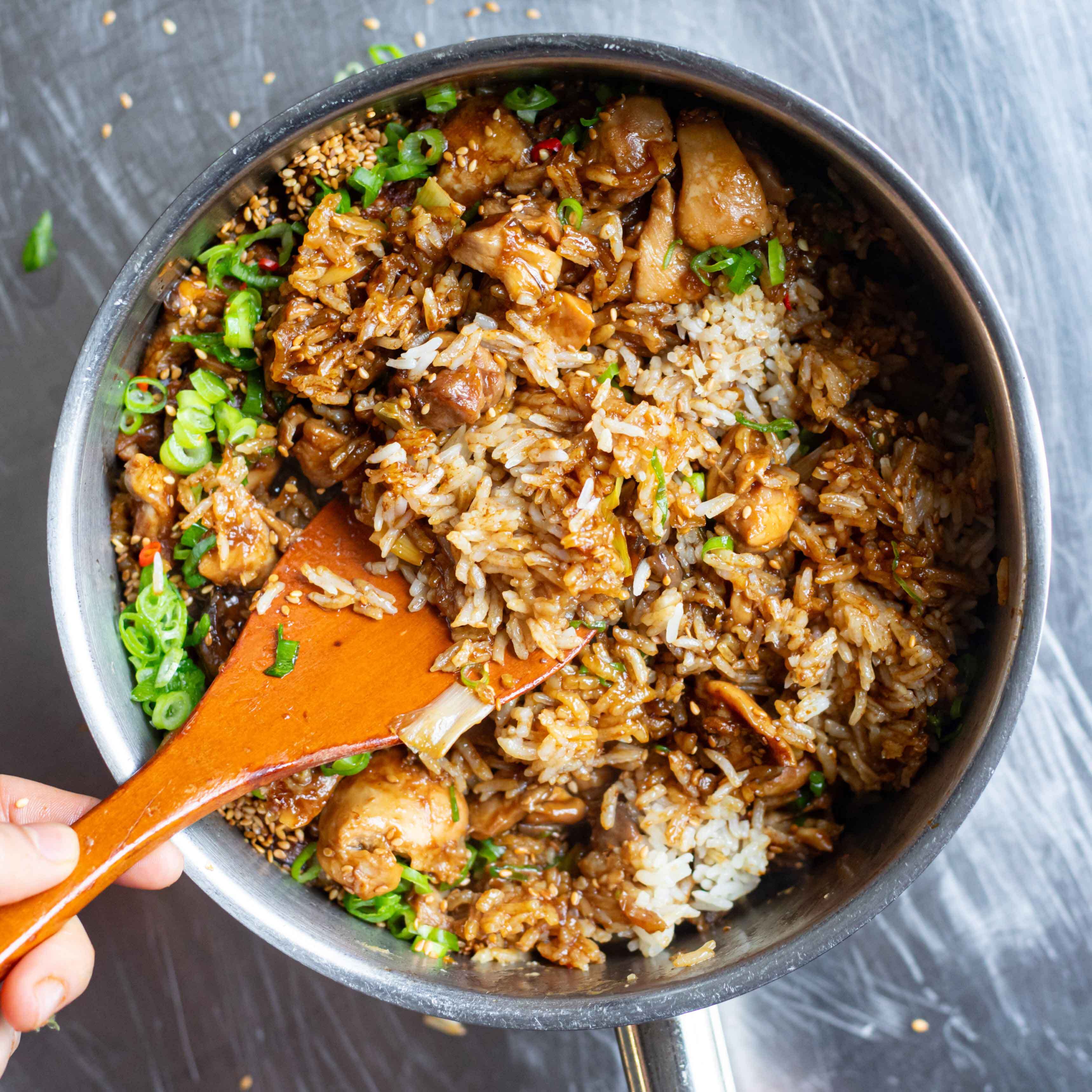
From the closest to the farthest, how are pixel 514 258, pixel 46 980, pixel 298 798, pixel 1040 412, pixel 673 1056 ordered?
pixel 46 980
pixel 514 258
pixel 673 1056
pixel 298 798
pixel 1040 412

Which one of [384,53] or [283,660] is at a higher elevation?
[384,53]

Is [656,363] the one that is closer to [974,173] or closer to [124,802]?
[974,173]

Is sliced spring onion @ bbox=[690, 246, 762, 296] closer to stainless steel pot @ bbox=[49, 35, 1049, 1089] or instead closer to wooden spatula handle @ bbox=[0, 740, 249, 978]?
stainless steel pot @ bbox=[49, 35, 1049, 1089]

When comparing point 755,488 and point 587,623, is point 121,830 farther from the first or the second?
point 755,488

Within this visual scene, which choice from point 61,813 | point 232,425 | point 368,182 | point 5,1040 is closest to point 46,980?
point 5,1040

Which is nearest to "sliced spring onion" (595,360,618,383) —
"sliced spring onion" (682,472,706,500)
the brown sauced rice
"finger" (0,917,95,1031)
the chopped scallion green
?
the brown sauced rice

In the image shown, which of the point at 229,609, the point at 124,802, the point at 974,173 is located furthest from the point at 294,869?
the point at 974,173
